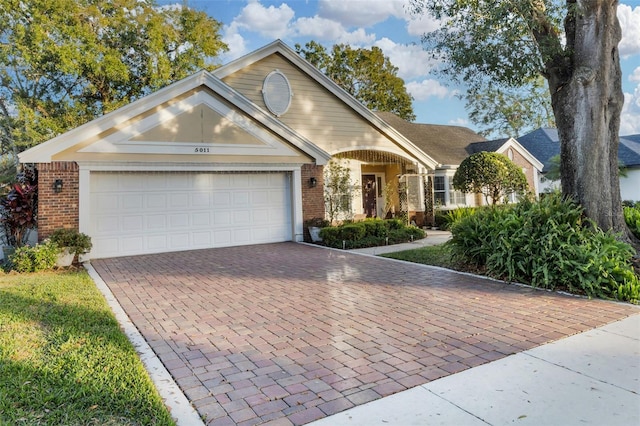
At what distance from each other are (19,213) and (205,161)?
4673 millimetres

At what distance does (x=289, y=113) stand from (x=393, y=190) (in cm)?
613

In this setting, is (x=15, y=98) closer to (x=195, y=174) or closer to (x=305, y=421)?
(x=195, y=174)

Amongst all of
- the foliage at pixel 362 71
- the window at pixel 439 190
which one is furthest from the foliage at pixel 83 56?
the window at pixel 439 190

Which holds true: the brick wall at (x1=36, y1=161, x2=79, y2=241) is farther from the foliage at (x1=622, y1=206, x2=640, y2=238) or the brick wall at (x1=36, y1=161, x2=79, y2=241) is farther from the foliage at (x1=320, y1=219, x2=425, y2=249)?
the foliage at (x1=622, y1=206, x2=640, y2=238)

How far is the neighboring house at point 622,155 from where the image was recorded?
23969mm

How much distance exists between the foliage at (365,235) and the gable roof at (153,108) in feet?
8.71

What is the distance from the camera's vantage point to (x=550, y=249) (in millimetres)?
7016

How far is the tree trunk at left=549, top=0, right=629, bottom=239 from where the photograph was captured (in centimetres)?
773

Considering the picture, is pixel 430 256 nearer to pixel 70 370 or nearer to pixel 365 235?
pixel 365 235

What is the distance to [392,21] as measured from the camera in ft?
41.7

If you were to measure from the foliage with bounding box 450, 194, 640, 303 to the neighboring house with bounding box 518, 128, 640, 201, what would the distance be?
15831 mm

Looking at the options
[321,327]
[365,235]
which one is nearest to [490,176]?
[365,235]

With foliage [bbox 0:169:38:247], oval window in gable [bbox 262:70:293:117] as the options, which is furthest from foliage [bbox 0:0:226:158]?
foliage [bbox 0:169:38:247]

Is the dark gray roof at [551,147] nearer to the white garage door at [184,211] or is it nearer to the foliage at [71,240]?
the white garage door at [184,211]
